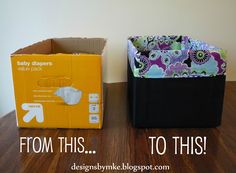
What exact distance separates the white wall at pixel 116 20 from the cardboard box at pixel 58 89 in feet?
1.49

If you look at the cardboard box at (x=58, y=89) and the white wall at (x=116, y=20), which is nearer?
the cardboard box at (x=58, y=89)

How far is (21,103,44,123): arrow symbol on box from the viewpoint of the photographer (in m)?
0.64

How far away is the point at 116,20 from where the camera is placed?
3.59 ft

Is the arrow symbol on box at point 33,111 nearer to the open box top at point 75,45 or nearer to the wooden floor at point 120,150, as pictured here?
the wooden floor at point 120,150

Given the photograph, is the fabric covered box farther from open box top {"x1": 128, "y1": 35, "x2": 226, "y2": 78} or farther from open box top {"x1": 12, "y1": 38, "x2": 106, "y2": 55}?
open box top {"x1": 12, "y1": 38, "x2": 106, "y2": 55}

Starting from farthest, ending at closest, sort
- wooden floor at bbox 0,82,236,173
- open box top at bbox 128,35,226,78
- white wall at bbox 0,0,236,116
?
white wall at bbox 0,0,236,116 < open box top at bbox 128,35,226,78 < wooden floor at bbox 0,82,236,173

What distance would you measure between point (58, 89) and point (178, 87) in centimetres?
33

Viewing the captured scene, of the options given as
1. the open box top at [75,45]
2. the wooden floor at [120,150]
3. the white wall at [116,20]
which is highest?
the white wall at [116,20]

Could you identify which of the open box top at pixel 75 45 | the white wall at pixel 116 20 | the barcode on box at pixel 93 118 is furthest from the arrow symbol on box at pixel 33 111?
the white wall at pixel 116 20

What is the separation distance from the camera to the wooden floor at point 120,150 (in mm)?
500

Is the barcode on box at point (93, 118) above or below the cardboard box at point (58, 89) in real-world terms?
below

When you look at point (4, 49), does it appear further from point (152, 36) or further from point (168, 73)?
point (168, 73)

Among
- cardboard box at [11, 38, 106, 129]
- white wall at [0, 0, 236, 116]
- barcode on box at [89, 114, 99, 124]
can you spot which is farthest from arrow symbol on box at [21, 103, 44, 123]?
white wall at [0, 0, 236, 116]

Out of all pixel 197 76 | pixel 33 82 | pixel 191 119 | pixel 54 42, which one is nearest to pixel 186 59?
pixel 197 76
